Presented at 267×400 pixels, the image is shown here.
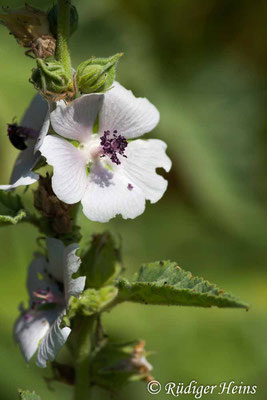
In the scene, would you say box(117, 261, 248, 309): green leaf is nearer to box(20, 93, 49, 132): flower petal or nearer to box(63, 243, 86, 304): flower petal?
box(63, 243, 86, 304): flower petal

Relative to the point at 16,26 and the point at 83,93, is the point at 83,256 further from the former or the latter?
the point at 16,26

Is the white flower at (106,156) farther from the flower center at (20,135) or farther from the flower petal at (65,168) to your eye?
the flower center at (20,135)

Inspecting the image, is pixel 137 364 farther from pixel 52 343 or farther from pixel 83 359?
pixel 52 343

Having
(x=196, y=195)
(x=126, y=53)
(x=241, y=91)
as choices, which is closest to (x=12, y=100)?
(x=126, y=53)

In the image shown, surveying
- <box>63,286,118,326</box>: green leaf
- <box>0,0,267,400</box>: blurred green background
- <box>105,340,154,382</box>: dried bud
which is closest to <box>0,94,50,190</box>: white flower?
<box>63,286,118,326</box>: green leaf

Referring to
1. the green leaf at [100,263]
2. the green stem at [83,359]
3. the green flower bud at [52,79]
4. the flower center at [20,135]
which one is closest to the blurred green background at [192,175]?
the green stem at [83,359]

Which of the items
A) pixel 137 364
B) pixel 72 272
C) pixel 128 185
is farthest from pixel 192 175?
pixel 72 272
